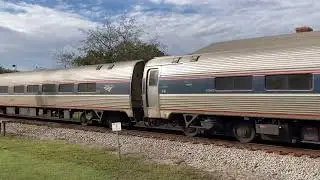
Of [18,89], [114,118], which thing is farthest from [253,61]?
[18,89]

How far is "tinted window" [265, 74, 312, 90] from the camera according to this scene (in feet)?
50.6

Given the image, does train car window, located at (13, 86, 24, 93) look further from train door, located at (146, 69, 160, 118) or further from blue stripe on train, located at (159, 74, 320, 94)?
blue stripe on train, located at (159, 74, 320, 94)

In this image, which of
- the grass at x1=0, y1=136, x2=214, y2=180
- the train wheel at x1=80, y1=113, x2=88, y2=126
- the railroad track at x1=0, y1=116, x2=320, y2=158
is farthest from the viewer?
the train wheel at x1=80, y1=113, x2=88, y2=126

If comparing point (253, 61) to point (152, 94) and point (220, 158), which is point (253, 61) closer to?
point (220, 158)

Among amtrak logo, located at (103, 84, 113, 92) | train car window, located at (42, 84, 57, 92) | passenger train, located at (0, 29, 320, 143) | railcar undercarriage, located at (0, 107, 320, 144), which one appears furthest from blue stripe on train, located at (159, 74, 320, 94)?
train car window, located at (42, 84, 57, 92)

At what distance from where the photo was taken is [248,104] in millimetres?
17172

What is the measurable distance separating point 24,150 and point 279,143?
834 centimetres

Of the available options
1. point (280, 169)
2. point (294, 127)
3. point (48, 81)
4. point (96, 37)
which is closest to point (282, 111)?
point (294, 127)

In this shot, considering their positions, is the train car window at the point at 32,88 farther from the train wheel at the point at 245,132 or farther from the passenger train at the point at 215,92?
the train wheel at the point at 245,132

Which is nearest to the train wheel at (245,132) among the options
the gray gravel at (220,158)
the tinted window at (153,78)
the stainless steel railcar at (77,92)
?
the gray gravel at (220,158)

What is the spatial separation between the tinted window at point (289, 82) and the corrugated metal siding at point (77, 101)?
8.06 meters

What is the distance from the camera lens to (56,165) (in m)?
13.0

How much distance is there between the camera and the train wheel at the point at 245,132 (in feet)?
58.2

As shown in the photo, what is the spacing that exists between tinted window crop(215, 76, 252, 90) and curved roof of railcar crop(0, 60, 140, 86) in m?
5.78
